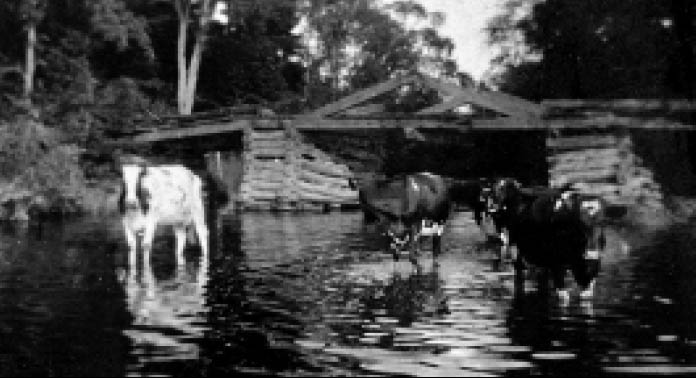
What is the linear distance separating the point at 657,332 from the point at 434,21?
192 ft

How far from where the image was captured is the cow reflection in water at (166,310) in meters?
7.06

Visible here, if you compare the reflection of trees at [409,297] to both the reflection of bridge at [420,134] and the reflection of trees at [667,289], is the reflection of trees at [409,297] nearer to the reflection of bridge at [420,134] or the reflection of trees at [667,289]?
the reflection of trees at [667,289]

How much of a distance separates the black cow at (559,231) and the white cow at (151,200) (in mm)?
5127

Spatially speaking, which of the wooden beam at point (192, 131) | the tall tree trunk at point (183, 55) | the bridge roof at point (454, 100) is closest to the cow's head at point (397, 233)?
the bridge roof at point (454, 100)

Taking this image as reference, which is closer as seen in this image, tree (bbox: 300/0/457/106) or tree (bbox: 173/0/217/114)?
tree (bbox: 173/0/217/114)

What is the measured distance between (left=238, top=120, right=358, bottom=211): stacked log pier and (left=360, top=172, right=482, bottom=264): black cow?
21416mm

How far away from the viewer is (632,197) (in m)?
29.3

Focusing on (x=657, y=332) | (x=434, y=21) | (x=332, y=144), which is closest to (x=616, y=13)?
(x=332, y=144)

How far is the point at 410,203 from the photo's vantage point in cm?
1295

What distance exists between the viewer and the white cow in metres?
13.0

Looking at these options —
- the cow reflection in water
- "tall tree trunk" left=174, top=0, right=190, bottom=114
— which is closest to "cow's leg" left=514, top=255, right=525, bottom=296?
the cow reflection in water

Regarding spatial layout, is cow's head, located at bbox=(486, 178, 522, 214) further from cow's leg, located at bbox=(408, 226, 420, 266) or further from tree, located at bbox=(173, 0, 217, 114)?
tree, located at bbox=(173, 0, 217, 114)

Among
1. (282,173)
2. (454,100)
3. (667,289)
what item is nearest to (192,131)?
(282,173)

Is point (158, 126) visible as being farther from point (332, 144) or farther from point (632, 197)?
point (632, 197)
